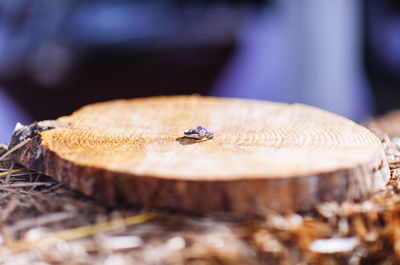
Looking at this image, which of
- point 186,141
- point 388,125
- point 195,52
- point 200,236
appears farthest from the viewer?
point 195,52

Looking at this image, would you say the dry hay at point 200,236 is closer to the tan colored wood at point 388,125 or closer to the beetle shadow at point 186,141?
the beetle shadow at point 186,141

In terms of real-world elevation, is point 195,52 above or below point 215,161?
above

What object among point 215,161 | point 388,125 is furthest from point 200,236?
point 388,125

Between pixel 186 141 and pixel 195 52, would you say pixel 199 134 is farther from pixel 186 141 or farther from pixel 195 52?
pixel 195 52

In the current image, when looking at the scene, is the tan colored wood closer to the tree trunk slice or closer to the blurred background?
the tree trunk slice

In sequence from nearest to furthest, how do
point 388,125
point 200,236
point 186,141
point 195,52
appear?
point 200,236 → point 186,141 → point 388,125 → point 195,52

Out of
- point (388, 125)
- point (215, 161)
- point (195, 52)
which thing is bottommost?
point (388, 125)

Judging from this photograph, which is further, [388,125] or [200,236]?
[388,125]
